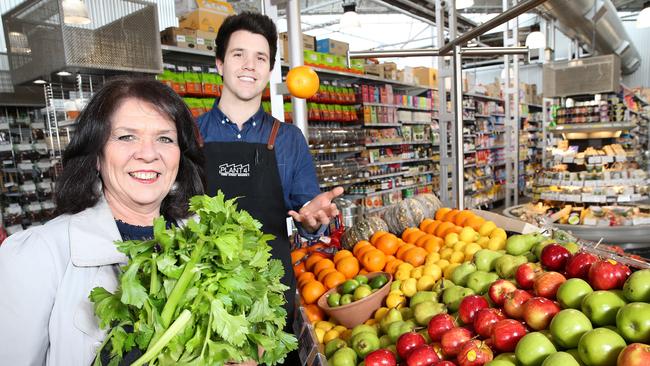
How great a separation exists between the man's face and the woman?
62 centimetres

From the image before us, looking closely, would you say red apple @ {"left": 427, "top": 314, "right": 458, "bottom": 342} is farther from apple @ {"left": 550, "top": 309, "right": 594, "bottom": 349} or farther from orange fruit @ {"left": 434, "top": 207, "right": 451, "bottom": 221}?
orange fruit @ {"left": 434, "top": 207, "right": 451, "bottom": 221}

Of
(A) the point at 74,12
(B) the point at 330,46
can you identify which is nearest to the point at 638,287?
(A) the point at 74,12

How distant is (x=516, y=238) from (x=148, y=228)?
161 cm

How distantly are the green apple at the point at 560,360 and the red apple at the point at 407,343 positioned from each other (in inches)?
15.5

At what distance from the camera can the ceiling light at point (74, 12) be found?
3.25 m

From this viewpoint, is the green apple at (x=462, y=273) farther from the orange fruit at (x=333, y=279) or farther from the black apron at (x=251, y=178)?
the black apron at (x=251, y=178)

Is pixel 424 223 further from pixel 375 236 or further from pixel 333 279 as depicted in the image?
pixel 333 279

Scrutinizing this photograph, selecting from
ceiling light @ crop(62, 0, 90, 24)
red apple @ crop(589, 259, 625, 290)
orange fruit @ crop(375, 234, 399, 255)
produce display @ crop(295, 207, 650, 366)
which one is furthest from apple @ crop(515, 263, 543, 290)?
ceiling light @ crop(62, 0, 90, 24)

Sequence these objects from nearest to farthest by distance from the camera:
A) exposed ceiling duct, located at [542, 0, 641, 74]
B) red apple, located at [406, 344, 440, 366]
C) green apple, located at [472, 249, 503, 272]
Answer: red apple, located at [406, 344, 440, 366]
green apple, located at [472, 249, 503, 272]
exposed ceiling duct, located at [542, 0, 641, 74]

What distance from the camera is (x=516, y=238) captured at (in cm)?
205

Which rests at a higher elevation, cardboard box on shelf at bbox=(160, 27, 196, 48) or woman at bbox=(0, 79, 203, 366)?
cardboard box on shelf at bbox=(160, 27, 196, 48)

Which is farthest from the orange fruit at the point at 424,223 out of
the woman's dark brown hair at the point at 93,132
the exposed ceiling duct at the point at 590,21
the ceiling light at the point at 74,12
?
the exposed ceiling duct at the point at 590,21

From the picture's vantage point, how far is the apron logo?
2.06 meters

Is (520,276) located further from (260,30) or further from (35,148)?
(35,148)
